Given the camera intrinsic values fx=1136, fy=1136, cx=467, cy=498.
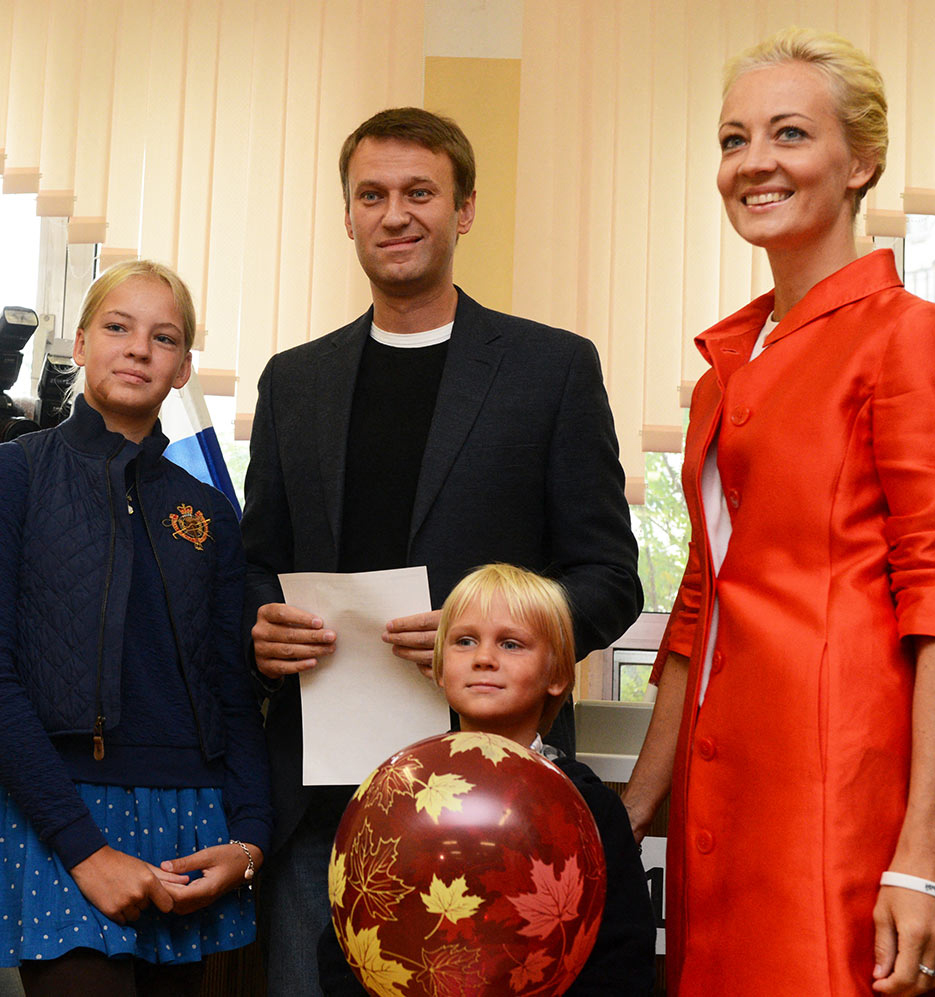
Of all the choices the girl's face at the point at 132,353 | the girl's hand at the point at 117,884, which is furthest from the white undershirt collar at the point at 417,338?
the girl's hand at the point at 117,884

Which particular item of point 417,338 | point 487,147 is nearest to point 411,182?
point 417,338

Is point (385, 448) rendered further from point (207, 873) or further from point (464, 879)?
point (464, 879)

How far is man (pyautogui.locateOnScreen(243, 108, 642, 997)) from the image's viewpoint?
158cm

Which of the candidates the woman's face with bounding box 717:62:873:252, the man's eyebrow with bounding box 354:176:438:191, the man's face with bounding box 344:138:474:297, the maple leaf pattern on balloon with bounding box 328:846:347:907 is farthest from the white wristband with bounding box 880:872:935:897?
the man's eyebrow with bounding box 354:176:438:191

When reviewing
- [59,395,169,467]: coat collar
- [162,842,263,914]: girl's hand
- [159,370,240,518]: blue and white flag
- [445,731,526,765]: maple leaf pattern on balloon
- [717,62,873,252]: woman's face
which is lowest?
[162,842,263,914]: girl's hand

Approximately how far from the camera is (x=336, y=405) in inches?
68.4

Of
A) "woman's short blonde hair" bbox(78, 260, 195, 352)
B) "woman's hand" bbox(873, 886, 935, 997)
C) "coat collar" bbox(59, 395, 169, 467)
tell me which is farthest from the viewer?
"woman's short blonde hair" bbox(78, 260, 195, 352)

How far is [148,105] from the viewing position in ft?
10.9

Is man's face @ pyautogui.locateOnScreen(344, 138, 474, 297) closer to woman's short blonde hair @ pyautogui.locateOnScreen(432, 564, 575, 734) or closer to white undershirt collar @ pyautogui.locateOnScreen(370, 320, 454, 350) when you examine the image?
white undershirt collar @ pyautogui.locateOnScreen(370, 320, 454, 350)

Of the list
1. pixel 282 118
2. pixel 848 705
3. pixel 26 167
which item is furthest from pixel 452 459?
pixel 26 167

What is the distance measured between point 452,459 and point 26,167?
2.30 meters

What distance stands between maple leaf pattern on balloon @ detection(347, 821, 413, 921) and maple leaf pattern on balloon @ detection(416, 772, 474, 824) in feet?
0.13

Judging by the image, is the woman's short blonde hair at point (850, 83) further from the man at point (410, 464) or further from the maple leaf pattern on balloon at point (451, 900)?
the maple leaf pattern on balloon at point (451, 900)

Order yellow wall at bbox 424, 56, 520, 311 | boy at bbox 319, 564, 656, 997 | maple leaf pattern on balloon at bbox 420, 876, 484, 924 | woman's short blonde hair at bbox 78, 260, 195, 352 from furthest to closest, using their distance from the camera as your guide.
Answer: yellow wall at bbox 424, 56, 520, 311 < woman's short blonde hair at bbox 78, 260, 195, 352 < boy at bbox 319, 564, 656, 997 < maple leaf pattern on balloon at bbox 420, 876, 484, 924
